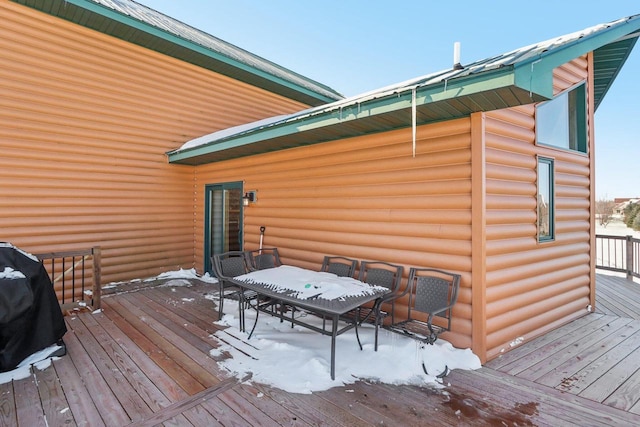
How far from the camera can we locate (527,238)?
11.4ft

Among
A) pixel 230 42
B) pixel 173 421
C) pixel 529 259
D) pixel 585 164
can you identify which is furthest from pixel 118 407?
pixel 230 42

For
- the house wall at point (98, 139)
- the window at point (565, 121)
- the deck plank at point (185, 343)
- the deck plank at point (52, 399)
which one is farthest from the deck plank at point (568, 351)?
the house wall at point (98, 139)

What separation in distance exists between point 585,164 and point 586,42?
7.31 ft

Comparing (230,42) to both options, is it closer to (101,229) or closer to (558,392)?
(101,229)

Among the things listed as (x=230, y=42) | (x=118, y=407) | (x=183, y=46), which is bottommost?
(x=118, y=407)

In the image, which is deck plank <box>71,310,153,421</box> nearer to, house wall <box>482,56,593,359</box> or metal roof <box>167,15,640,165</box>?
house wall <box>482,56,593,359</box>

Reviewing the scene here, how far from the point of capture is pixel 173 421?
2.15 metres

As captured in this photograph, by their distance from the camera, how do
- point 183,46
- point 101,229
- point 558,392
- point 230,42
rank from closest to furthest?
1. point 558,392
2. point 101,229
3. point 183,46
4. point 230,42

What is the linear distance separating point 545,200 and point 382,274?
219cm

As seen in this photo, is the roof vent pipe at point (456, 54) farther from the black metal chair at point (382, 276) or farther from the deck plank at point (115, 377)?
the deck plank at point (115, 377)

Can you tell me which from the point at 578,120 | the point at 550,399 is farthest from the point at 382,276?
the point at 578,120

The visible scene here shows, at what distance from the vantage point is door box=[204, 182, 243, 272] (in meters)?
6.17

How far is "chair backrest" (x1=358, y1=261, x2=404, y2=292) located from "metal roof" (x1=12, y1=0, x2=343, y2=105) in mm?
5672

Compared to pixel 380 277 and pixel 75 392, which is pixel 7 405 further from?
pixel 380 277
